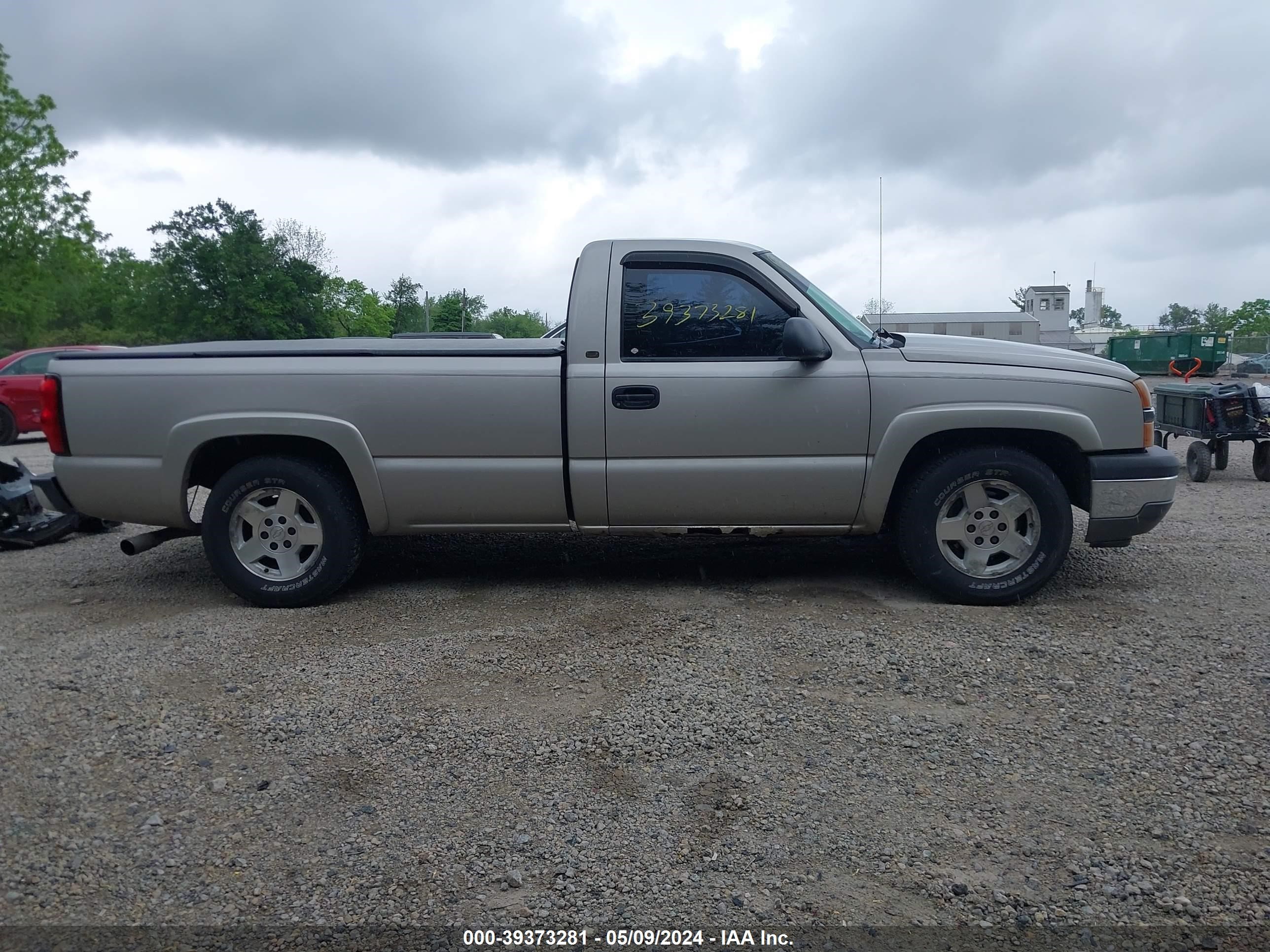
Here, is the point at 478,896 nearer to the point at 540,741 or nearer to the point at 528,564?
the point at 540,741

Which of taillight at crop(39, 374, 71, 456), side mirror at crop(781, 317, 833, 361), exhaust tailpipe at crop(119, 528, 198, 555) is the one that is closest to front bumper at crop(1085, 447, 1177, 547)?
side mirror at crop(781, 317, 833, 361)

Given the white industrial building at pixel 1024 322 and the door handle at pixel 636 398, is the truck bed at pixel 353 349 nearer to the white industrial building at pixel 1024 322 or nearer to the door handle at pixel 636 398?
the door handle at pixel 636 398

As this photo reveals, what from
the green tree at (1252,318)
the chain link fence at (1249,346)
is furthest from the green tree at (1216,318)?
the chain link fence at (1249,346)

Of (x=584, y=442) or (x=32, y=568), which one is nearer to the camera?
(x=584, y=442)

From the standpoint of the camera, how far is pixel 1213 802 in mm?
3061

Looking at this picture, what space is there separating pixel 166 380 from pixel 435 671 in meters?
2.30

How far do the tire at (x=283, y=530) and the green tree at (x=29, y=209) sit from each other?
32.8 m

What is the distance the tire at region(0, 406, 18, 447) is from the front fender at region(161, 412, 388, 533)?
1242 cm

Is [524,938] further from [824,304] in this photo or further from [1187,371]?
A: [1187,371]

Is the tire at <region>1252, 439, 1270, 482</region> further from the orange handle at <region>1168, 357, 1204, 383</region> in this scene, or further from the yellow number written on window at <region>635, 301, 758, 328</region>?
the orange handle at <region>1168, 357, 1204, 383</region>

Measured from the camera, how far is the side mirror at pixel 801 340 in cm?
485

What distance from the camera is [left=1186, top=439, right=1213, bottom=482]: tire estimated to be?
9.81 m

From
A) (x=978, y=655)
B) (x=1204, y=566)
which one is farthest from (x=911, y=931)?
(x=1204, y=566)

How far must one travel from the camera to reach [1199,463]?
983 centimetres
